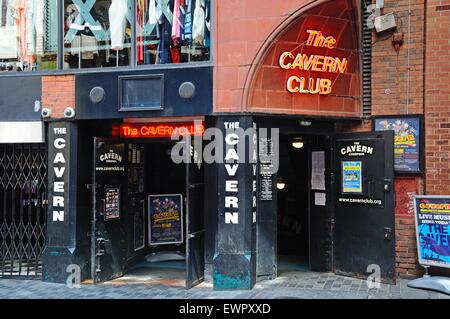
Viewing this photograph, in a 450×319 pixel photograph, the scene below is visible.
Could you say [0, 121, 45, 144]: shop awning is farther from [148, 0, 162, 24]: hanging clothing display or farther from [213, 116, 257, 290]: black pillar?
[213, 116, 257, 290]: black pillar

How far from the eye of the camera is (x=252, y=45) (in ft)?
26.1

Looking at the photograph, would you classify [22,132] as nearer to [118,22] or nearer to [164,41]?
[118,22]

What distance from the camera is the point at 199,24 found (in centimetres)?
847

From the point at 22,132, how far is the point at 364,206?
6008 millimetres

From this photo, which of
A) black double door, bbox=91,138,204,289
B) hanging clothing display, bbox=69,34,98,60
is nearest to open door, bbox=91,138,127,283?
black double door, bbox=91,138,204,289

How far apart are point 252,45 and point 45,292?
5.11m

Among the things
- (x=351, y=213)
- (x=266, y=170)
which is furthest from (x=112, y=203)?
(x=351, y=213)

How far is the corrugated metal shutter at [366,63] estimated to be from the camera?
873cm

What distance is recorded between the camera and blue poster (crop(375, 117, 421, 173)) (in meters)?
8.33

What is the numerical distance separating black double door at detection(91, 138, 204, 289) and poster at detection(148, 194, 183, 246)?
1.23 meters

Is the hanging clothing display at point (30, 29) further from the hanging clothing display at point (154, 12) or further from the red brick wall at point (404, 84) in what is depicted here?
the red brick wall at point (404, 84)

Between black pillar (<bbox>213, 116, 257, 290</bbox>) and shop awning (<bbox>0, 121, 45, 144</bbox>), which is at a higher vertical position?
shop awning (<bbox>0, 121, 45, 144</bbox>)

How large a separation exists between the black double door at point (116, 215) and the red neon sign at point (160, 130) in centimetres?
30

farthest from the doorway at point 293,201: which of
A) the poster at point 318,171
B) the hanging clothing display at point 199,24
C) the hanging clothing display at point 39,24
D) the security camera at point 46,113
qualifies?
the hanging clothing display at point 39,24
